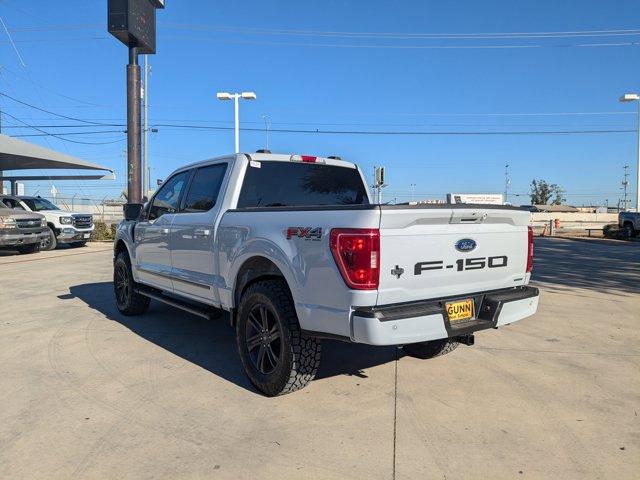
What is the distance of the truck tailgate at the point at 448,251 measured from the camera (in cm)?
347

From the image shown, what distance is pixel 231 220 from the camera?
4621mm

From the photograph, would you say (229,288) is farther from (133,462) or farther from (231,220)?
(133,462)

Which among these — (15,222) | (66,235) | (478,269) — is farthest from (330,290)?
(66,235)

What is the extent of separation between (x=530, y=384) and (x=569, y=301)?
456 cm

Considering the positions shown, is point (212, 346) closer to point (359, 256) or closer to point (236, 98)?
point (359, 256)

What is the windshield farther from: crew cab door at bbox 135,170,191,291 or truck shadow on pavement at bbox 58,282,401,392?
crew cab door at bbox 135,170,191,291

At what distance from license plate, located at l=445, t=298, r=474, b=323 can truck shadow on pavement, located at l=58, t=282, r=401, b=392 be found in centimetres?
119

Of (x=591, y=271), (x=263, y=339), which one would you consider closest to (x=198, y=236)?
(x=263, y=339)

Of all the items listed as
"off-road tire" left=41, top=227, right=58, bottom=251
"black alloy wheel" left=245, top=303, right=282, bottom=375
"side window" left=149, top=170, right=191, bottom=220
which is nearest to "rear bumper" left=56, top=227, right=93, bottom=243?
"off-road tire" left=41, top=227, right=58, bottom=251

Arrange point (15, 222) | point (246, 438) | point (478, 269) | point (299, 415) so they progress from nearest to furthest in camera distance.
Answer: point (246, 438) → point (299, 415) → point (478, 269) → point (15, 222)

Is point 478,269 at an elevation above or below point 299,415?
above

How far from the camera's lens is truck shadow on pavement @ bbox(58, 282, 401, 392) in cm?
486

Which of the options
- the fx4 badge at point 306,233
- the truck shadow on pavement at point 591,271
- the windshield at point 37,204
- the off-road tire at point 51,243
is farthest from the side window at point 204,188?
the windshield at point 37,204

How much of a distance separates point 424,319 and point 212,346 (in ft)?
9.49
